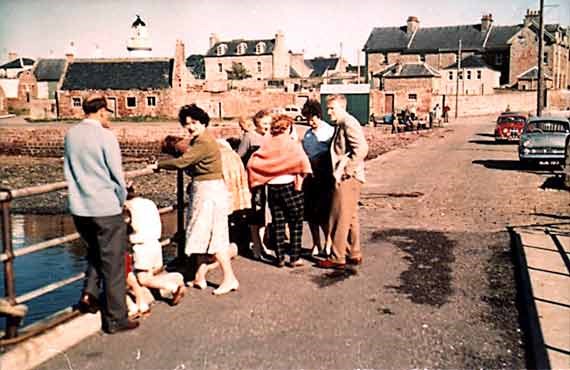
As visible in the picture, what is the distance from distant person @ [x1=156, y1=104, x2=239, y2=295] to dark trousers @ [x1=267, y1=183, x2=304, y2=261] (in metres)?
1.00

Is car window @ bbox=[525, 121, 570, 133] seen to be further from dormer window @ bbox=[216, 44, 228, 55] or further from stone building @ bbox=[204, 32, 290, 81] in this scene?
dormer window @ bbox=[216, 44, 228, 55]

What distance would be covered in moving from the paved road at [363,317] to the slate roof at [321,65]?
94413 mm

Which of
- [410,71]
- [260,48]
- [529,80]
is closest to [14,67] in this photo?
[260,48]

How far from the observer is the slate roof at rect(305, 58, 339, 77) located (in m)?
103

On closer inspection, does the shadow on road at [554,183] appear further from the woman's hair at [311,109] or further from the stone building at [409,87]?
the stone building at [409,87]

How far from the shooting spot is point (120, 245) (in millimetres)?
5484

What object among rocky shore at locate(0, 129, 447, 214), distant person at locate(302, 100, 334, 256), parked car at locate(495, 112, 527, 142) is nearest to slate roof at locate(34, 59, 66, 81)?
rocky shore at locate(0, 129, 447, 214)

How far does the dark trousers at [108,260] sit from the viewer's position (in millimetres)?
5348

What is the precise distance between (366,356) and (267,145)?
3.05 m

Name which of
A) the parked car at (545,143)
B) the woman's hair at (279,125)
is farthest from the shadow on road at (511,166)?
the woman's hair at (279,125)

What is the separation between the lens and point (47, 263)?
14234 millimetres

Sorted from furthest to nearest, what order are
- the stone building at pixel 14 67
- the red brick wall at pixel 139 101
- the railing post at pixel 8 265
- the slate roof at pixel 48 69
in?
the stone building at pixel 14 67
the slate roof at pixel 48 69
the red brick wall at pixel 139 101
the railing post at pixel 8 265

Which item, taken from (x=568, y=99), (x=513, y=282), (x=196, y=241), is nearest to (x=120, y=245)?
(x=196, y=241)

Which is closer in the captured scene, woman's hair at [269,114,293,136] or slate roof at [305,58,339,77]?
woman's hair at [269,114,293,136]
